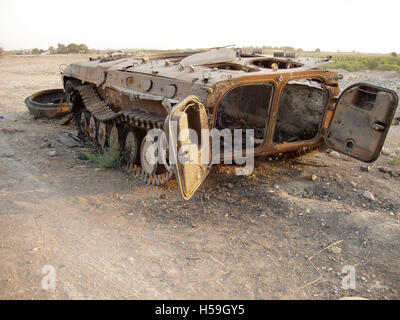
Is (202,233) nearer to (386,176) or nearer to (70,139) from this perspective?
(386,176)

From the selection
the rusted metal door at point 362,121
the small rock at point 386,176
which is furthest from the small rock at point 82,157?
the small rock at point 386,176

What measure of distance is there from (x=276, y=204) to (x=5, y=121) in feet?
25.7

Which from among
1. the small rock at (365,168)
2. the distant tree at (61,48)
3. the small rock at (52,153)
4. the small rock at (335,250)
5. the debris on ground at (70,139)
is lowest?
the distant tree at (61,48)

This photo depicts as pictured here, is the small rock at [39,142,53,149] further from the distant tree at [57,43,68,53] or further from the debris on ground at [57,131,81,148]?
the distant tree at [57,43,68,53]

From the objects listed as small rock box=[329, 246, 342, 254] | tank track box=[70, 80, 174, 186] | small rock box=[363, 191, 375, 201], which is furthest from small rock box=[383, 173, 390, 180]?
tank track box=[70, 80, 174, 186]

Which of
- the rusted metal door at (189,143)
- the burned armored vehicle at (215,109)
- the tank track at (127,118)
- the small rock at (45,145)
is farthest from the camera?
the small rock at (45,145)

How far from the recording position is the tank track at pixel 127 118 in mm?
5344

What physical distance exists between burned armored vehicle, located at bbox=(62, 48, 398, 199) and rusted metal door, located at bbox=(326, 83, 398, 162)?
0.01 meters

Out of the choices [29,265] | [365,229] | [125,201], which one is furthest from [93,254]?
[365,229]

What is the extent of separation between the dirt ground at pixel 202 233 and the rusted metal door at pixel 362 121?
2.40ft

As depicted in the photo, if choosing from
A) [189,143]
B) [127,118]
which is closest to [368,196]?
[189,143]

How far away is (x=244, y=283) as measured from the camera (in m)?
3.47

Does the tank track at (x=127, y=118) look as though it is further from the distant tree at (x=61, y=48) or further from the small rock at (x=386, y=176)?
the distant tree at (x=61, y=48)

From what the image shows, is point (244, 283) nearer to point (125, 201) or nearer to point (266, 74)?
A: point (125, 201)
